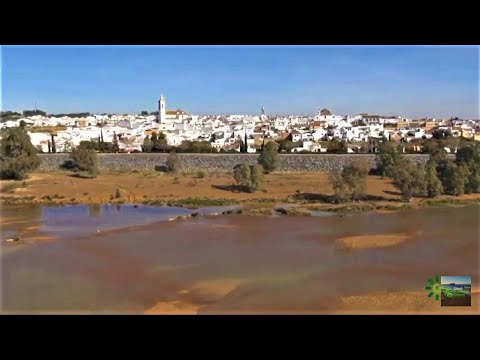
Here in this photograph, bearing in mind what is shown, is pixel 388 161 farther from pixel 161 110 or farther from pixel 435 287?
pixel 161 110

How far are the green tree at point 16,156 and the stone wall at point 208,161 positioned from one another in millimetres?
869

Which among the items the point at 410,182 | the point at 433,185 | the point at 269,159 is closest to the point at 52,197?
the point at 269,159

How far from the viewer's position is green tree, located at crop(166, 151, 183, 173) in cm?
1146

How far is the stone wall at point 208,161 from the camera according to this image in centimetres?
1116

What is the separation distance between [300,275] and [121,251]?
1.99m

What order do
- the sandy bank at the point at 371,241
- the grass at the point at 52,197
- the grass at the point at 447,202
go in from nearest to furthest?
the sandy bank at the point at 371,241, the grass at the point at 447,202, the grass at the point at 52,197

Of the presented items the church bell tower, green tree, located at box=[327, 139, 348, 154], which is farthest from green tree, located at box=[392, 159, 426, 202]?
the church bell tower

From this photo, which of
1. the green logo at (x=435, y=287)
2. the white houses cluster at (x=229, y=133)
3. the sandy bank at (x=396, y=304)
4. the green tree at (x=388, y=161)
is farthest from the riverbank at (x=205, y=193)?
the sandy bank at (x=396, y=304)

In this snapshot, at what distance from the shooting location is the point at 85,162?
440 inches

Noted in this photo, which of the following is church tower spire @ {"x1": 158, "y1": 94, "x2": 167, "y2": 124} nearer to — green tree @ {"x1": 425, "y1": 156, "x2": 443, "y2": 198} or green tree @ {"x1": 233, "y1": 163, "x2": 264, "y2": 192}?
green tree @ {"x1": 233, "y1": 163, "x2": 264, "y2": 192}

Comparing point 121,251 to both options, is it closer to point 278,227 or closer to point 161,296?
point 161,296

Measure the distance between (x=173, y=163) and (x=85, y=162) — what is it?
196 centimetres

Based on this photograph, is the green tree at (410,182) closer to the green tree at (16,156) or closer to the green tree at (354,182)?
the green tree at (354,182)
